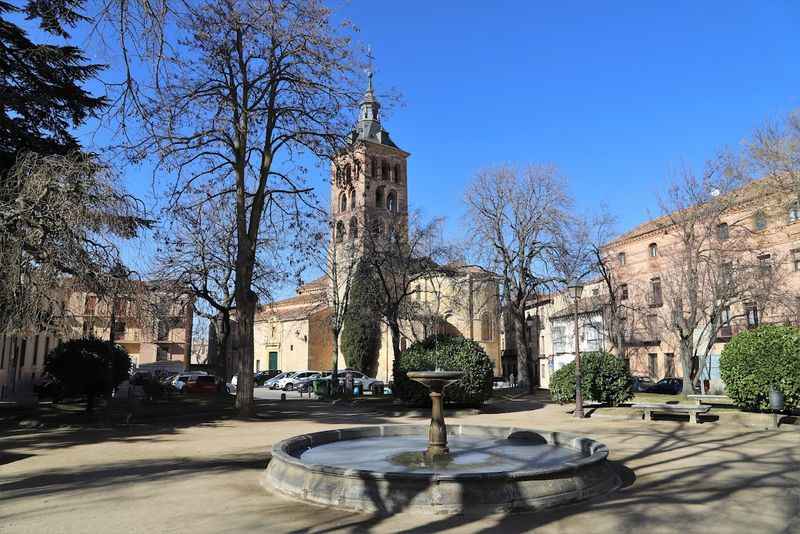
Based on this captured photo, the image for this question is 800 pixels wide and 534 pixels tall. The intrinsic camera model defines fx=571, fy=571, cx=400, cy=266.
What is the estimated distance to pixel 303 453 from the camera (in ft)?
32.9

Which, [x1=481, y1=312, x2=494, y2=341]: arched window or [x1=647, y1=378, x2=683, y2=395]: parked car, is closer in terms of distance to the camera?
[x1=647, y1=378, x2=683, y2=395]: parked car

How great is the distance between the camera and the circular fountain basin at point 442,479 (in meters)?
6.67

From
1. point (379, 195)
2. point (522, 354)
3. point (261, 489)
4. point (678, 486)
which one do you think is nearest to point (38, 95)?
point (261, 489)

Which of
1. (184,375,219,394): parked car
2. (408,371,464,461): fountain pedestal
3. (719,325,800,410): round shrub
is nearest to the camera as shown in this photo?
(408,371,464,461): fountain pedestal

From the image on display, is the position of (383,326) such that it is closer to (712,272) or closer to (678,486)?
(712,272)

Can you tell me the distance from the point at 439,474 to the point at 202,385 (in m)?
28.1

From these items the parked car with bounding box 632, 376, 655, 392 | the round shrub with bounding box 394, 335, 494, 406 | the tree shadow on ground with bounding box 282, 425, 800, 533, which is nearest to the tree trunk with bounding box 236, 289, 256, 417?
the round shrub with bounding box 394, 335, 494, 406

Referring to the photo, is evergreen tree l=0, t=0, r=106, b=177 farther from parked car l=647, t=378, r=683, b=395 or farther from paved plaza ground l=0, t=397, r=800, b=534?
parked car l=647, t=378, r=683, b=395

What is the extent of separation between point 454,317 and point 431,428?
158 ft

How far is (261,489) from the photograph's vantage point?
25.7 feet

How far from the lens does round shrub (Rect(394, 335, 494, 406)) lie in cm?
2038

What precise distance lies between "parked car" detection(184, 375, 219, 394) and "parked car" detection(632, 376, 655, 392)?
86.3 ft

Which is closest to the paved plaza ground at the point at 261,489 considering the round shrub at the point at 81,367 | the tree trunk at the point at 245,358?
the round shrub at the point at 81,367

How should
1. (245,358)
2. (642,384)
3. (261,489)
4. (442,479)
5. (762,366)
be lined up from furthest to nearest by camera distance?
1. (642,384)
2. (245,358)
3. (762,366)
4. (261,489)
5. (442,479)
